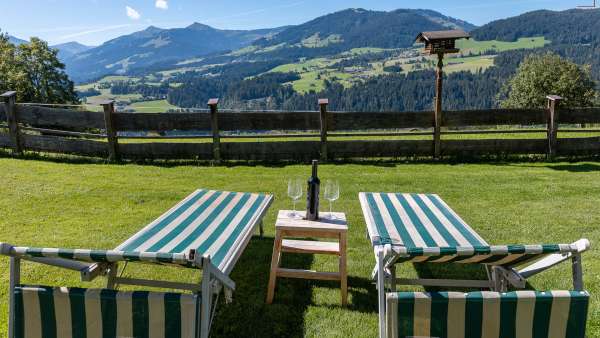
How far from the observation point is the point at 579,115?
9305 millimetres

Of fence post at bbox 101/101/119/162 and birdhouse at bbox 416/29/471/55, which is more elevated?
birdhouse at bbox 416/29/471/55

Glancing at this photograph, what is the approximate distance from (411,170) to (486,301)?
6.21 metres

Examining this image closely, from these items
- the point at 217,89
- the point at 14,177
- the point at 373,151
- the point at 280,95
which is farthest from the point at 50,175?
the point at 217,89

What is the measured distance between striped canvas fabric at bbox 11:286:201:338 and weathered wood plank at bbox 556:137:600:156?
9.13 meters

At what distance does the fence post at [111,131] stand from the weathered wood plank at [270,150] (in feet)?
7.22

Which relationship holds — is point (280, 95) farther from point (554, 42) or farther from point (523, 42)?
point (554, 42)

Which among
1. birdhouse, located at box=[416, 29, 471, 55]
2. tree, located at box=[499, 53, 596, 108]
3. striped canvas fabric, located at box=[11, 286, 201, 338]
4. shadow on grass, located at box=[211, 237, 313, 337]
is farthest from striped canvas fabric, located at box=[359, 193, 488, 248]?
tree, located at box=[499, 53, 596, 108]

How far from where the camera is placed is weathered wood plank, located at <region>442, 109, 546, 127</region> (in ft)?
30.3

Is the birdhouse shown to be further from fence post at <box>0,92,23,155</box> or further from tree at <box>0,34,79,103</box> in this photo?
tree at <box>0,34,79,103</box>

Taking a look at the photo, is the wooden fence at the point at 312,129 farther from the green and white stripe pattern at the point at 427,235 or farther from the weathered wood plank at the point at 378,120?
the green and white stripe pattern at the point at 427,235

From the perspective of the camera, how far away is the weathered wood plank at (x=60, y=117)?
9242 millimetres

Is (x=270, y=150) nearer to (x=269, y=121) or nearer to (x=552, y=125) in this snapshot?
(x=269, y=121)

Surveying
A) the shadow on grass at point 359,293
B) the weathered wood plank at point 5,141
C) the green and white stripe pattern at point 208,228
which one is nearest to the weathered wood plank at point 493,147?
the green and white stripe pattern at point 208,228

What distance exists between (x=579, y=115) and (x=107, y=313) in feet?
32.3
